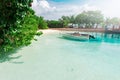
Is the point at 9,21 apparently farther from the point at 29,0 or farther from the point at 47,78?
the point at 47,78

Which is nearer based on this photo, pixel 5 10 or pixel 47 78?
pixel 47 78

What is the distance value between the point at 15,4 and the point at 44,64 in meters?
3.85

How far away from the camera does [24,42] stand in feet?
34.7

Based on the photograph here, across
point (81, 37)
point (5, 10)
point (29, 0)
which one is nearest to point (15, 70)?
point (5, 10)

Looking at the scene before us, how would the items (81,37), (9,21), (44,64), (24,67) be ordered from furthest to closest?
(81,37) < (44,64) < (24,67) < (9,21)

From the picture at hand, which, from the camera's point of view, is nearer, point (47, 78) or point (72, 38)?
point (47, 78)

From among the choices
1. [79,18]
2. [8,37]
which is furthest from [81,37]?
[79,18]

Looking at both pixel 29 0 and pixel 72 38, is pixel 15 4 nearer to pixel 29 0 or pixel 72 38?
pixel 29 0

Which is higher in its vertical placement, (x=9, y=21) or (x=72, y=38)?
(x=9, y=21)

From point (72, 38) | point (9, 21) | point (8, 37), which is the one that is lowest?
point (72, 38)

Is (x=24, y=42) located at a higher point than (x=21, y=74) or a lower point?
higher

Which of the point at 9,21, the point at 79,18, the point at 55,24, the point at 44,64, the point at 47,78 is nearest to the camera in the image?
the point at 47,78

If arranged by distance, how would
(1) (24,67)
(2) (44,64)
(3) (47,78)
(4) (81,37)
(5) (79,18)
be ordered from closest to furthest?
(3) (47,78) < (1) (24,67) < (2) (44,64) < (4) (81,37) < (5) (79,18)

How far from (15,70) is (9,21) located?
2376 millimetres
